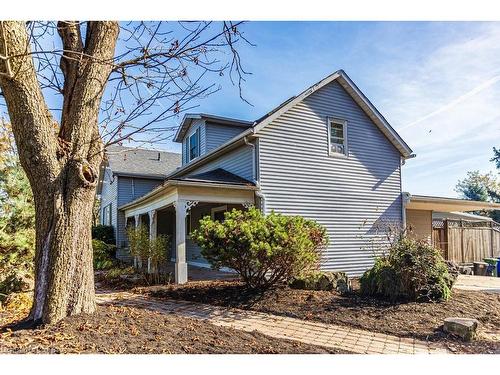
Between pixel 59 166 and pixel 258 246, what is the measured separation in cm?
332

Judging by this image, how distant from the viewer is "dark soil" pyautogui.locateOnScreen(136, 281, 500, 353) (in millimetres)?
4738

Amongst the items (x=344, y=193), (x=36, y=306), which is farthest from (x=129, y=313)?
(x=344, y=193)

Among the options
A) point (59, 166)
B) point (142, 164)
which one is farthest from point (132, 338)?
point (142, 164)

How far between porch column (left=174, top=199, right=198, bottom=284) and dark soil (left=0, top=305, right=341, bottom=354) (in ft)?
13.4

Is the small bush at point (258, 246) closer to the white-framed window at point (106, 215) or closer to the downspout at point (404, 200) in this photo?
the downspout at point (404, 200)

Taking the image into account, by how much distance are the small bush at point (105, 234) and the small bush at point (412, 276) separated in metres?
13.7

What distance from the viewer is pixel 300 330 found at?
4781mm

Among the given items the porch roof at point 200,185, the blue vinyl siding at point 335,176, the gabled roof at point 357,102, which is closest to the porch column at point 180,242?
the porch roof at point 200,185

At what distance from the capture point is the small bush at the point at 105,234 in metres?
17.2

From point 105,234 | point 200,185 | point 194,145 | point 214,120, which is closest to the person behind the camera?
point 200,185

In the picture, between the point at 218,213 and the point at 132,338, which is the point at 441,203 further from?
the point at 132,338

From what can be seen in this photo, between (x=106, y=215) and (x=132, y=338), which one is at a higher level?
(x=106, y=215)
